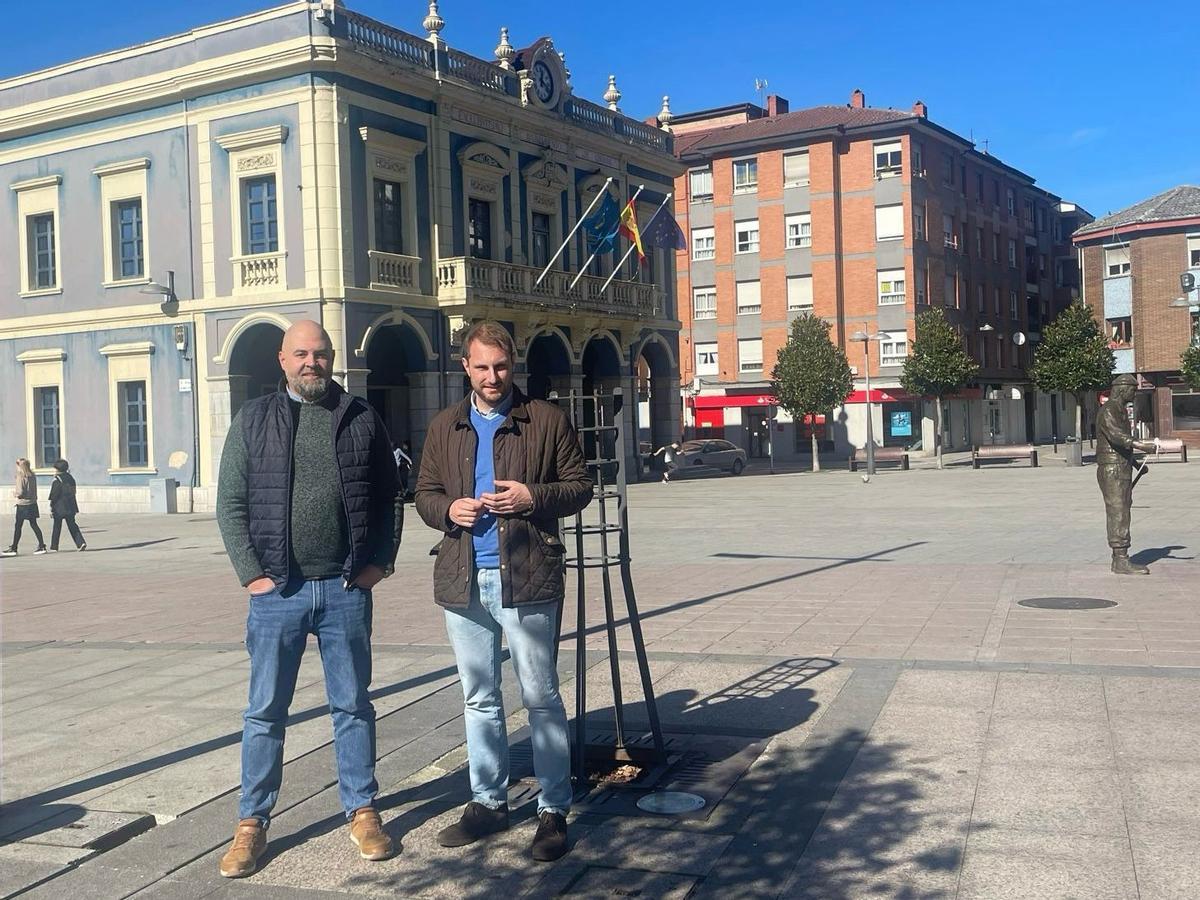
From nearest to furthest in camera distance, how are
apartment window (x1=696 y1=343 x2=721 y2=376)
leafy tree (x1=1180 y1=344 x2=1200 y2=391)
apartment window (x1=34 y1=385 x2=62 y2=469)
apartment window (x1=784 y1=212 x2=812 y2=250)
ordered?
1. apartment window (x1=34 y1=385 x2=62 y2=469)
2. leafy tree (x1=1180 y1=344 x2=1200 y2=391)
3. apartment window (x1=784 y1=212 x2=812 y2=250)
4. apartment window (x1=696 y1=343 x2=721 y2=376)

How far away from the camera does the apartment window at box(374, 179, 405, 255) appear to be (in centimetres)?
2812

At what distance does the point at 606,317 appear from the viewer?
34438mm

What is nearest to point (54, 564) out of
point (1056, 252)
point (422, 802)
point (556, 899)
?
point (422, 802)

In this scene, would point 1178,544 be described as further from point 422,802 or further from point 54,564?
point 54,564

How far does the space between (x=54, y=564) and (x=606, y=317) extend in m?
19.6

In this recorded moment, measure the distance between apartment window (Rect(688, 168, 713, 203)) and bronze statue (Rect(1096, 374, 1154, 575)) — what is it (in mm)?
47202

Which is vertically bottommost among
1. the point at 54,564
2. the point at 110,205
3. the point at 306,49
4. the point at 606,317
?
the point at 54,564

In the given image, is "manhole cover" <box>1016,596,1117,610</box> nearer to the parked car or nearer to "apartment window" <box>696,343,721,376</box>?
the parked car

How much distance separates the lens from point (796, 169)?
183 feet

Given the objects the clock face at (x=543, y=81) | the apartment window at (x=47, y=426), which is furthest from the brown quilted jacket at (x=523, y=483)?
the clock face at (x=543, y=81)

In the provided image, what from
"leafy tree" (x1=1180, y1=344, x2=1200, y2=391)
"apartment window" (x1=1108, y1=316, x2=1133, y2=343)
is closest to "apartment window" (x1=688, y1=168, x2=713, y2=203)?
"apartment window" (x1=1108, y1=316, x2=1133, y2=343)

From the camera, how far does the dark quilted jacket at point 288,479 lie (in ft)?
14.8

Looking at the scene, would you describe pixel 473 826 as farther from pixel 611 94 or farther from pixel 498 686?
pixel 611 94

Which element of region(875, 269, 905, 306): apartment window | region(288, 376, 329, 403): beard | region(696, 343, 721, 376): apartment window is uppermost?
region(875, 269, 905, 306): apartment window
